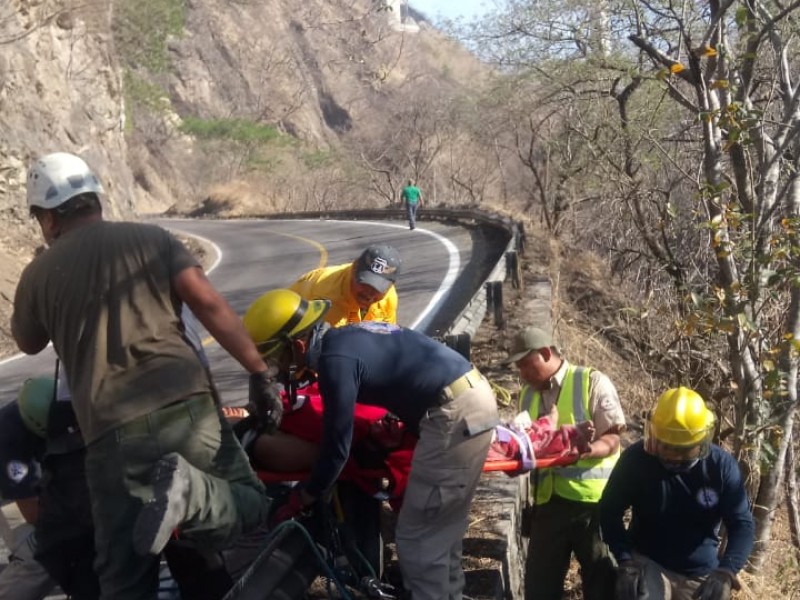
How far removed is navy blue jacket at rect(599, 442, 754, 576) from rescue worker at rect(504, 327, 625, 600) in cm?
23

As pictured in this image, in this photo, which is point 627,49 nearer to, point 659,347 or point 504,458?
point 659,347

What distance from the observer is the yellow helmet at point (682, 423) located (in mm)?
4832

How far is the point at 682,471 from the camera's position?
16.4 feet

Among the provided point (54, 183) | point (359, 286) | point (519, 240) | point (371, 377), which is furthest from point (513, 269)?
point (54, 183)

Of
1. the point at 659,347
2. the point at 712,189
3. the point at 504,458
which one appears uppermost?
the point at 712,189

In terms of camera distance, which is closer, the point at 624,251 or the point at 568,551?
the point at 568,551

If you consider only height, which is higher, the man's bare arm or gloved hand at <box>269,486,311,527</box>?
the man's bare arm

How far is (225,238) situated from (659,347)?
71.3ft

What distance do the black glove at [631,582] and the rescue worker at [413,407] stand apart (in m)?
1.14

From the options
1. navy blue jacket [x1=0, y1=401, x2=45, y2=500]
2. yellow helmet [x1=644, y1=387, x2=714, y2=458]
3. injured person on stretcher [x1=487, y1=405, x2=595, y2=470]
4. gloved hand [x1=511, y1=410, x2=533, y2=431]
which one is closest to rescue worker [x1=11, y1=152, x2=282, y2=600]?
navy blue jacket [x1=0, y1=401, x2=45, y2=500]

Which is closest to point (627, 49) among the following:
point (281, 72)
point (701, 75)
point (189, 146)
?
point (701, 75)

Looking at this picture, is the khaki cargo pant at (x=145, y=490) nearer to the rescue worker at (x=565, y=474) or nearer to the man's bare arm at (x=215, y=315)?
the man's bare arm at (x=215, y=315)

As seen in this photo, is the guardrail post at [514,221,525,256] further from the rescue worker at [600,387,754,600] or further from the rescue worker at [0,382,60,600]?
the rescue worker at [0,382,60,600]

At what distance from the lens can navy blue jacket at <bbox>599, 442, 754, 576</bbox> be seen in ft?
16.1
